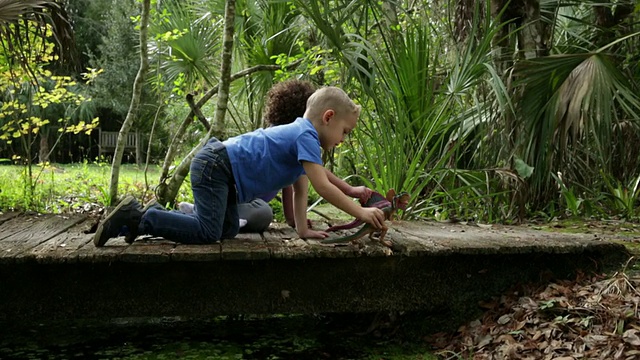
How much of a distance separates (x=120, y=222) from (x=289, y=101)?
113 centimetres

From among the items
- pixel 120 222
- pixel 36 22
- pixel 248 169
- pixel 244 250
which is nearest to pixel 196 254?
pixel 244 250

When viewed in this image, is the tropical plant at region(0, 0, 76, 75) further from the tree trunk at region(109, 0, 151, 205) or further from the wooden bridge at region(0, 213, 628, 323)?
the wooden bridge at region(0, 213, 628, 323)

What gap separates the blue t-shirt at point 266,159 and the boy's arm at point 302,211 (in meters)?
0.13

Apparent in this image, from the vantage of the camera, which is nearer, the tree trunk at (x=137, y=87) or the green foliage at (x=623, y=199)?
the green foliage at (x=623, y=199)

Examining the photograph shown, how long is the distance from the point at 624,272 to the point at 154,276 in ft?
6.81

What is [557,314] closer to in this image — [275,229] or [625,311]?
[625,311]

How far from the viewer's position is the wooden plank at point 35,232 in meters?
2.32

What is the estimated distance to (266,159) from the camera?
257 centimetres

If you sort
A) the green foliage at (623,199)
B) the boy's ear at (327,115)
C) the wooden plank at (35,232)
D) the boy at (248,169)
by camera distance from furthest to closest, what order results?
the green foliage at (623,199) → the boy's ear at (327,115) → the boy at (248,169) → the wooden plank at (35,232)

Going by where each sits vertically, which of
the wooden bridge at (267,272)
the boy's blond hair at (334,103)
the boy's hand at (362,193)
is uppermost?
the boy's blond hair at (334,103)

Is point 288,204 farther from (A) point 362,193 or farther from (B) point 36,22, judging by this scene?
(B) point 36,22

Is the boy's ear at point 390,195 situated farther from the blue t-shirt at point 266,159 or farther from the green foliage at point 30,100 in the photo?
the green foliage at point 30,100

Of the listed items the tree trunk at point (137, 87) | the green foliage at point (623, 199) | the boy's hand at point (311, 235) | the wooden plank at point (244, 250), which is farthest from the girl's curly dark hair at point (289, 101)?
the green foliage at point (623, 199)

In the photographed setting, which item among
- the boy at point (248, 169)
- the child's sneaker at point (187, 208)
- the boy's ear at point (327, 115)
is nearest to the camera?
the boy at point (248, 169)
